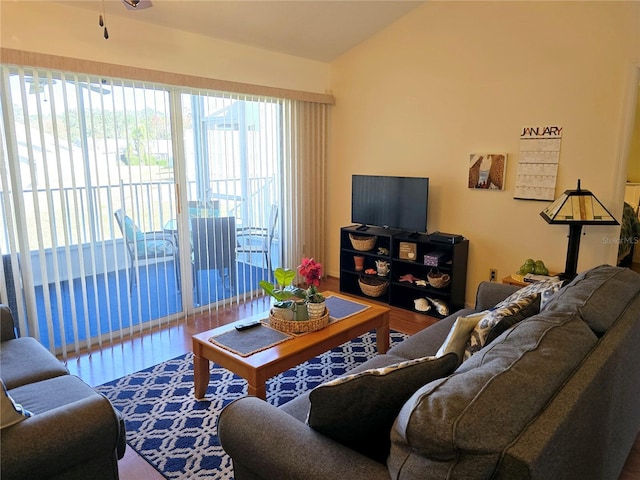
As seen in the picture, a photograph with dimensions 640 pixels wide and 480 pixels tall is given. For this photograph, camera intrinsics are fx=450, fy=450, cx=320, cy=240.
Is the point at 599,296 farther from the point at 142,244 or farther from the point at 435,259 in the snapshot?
the point at 142,244

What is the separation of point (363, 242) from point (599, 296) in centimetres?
282

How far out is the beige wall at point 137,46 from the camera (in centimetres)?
280

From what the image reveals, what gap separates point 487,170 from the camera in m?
3.94

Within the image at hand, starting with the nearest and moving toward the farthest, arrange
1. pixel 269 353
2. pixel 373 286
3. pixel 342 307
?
1. pixel 269 353
2. pixel 342 307
3. pixel 373 286

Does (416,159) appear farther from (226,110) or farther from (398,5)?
(226,110)

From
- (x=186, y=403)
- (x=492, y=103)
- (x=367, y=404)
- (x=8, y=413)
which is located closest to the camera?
(x=367, y=404)

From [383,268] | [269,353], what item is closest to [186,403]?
[269,353]

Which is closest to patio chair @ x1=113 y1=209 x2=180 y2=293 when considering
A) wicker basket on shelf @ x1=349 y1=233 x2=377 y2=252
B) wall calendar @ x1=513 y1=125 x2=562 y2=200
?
wicker basket on shelf @ x1=349 y1=233 x2=377 y2=252

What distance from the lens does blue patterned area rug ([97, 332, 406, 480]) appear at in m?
2.17

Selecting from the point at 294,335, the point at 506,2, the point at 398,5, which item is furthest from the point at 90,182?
the point at 506,2

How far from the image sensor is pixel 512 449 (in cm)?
99

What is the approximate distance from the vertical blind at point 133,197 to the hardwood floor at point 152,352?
0.48 feet

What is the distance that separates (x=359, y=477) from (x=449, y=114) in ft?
11.7

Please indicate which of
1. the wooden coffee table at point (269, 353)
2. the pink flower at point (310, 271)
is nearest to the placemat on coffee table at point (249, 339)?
the wooden coffee table at point (269, 353)
